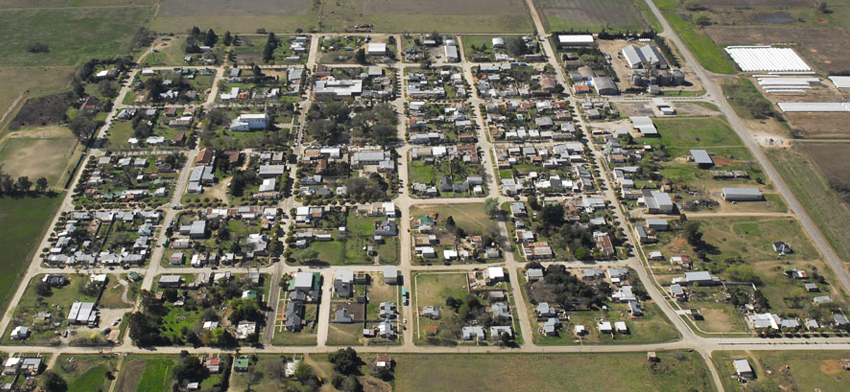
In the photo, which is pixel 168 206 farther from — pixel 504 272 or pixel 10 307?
pixel 504 272

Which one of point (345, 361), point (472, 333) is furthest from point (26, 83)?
point (472, 333)

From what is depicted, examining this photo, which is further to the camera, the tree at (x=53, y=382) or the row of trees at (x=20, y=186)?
the row of trees at (x=20, y=186)

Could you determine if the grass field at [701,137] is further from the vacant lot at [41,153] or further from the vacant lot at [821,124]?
the vacant lot at [41,153]

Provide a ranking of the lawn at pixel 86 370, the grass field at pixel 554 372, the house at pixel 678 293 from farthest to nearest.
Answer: the house at pixel 678 293, the grass field at pixel 554 372, the lawn at pixel 86 370

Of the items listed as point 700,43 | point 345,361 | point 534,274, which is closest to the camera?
point 345,361

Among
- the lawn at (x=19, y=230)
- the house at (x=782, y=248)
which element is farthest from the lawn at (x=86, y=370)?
the house at (x=782, y=248)

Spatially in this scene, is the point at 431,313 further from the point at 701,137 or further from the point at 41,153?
the point at 41,153

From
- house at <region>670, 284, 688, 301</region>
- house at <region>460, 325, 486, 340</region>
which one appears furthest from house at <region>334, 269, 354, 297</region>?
house at <region>670, 284, 688, 301</region>

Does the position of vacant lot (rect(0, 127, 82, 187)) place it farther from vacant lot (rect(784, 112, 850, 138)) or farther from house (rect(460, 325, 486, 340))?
vacant lot (rect(784, 112, 850, 138))
